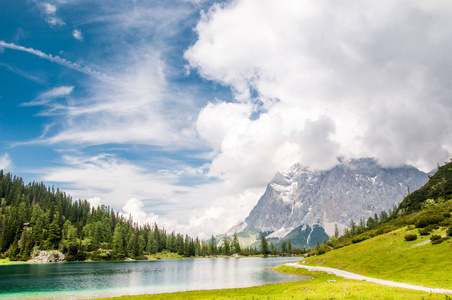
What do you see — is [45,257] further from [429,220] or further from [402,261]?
[429,220]

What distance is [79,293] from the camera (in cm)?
5922

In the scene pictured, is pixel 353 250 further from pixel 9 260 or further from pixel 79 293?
pixel 9 260

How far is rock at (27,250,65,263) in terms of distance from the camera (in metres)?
179

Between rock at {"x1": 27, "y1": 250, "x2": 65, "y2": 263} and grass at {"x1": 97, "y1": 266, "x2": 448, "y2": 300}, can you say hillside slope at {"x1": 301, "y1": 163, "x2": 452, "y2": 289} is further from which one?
rock at {"x1": 27, "y1": 250, "x2": 65, "y2": 263}

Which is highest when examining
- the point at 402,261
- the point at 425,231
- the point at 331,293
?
the point at 425,231

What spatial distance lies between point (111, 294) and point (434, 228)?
83.4 meters

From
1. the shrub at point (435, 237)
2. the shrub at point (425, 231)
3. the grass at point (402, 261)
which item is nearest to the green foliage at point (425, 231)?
the shrub at point (425, 231)

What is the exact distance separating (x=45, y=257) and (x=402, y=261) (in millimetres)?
212858

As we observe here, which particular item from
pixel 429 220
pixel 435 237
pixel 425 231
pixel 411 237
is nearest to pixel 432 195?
pixel 429 220

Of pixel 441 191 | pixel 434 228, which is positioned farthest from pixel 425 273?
pixel 441 191

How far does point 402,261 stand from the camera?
2359 inches

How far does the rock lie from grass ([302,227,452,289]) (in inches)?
7360

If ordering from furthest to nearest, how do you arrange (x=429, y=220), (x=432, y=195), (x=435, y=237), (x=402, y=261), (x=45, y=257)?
(x=45, y=257) → (x=432, y=195) → (x=429, y=220) → (x=435, y=237) → (x=402, y=261)

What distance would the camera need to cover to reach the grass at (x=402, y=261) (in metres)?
45.4
